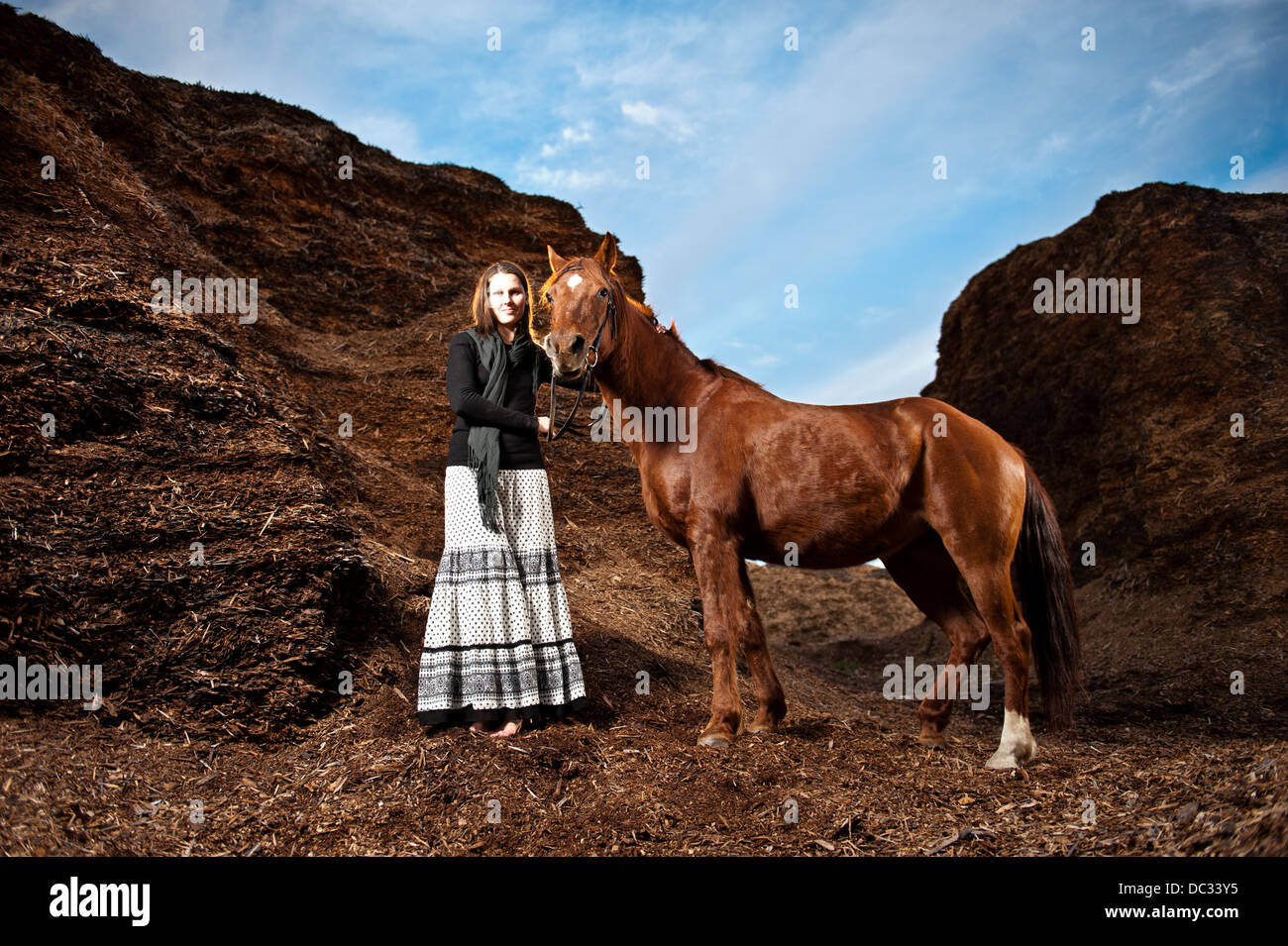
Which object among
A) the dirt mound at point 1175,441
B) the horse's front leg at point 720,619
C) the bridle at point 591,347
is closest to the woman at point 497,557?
the bridle at point 591,347

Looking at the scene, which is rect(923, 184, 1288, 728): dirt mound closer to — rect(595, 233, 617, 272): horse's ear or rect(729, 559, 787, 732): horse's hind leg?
rect(729, 559, 787, 732): horse's hind leg

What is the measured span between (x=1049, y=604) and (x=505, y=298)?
3.84 meters

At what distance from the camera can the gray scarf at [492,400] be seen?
4387 millimetres

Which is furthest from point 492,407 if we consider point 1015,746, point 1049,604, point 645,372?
point 1049,604

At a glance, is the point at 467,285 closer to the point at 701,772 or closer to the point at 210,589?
the point at 210,589

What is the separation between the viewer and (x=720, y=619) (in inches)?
176

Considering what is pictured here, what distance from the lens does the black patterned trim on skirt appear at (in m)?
4.25

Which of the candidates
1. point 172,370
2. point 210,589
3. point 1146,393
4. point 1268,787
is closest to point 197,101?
point 172,370

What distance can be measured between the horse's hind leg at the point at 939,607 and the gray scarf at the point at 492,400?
8.69 ft

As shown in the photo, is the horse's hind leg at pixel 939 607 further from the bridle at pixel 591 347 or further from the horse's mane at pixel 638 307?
the bridle at pixel 591 347

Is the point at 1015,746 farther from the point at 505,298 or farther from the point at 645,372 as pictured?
the point at 505,298

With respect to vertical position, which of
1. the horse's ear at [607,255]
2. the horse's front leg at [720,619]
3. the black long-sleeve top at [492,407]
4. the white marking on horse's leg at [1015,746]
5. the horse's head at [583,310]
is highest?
the horse's ear at [607,255]

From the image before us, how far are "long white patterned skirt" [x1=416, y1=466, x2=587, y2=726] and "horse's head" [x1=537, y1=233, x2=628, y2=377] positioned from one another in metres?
0.77

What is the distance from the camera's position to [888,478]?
464cm
